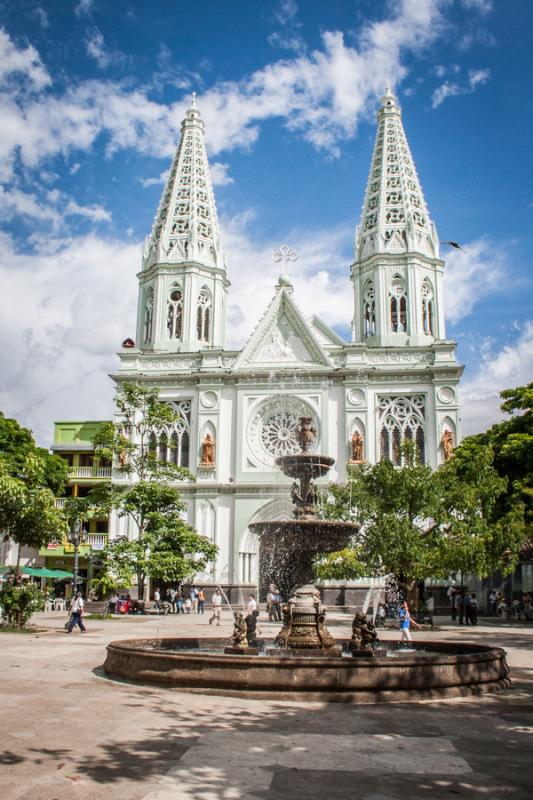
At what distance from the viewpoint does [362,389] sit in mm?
41406

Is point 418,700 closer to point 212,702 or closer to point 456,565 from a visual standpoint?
→ point 212,702

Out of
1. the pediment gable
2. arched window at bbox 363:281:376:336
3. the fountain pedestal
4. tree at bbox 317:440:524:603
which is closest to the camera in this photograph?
the fountain pedestal

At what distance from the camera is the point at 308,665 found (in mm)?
9680

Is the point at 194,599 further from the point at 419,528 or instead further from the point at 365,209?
the point at 365,209

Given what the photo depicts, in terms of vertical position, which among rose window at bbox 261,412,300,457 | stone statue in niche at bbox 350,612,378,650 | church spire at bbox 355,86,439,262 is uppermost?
church spire at bbox 355,86,439,262

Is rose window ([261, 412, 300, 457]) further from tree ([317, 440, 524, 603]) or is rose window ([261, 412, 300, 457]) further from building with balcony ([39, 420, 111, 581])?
tree ([317, 440, 524, 603])

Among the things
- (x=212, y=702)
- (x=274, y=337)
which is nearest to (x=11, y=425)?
(x=274, y=337)

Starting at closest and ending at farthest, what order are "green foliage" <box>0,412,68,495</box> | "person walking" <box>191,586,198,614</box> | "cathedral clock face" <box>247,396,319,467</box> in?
1. "person walking" <box>191,586,198,614</box>
2. "green foliage" <box>0,412,68,495</box>
3. "cathedral clock face" <box>247,396,319,467</box>

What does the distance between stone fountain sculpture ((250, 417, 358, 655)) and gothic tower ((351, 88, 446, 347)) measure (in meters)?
29.2

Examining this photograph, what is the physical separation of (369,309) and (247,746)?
133 ft

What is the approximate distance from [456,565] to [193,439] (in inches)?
814

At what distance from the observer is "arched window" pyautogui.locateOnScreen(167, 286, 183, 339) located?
46.2 metres

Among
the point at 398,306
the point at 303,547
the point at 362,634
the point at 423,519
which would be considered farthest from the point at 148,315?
the point at 362,634

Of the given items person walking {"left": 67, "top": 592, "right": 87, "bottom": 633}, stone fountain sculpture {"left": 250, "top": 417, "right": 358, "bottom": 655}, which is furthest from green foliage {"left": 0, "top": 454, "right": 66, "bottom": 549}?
stone fountain sculpture {"left": 250, "top": 417, "right": 358, "bottom": 655}
